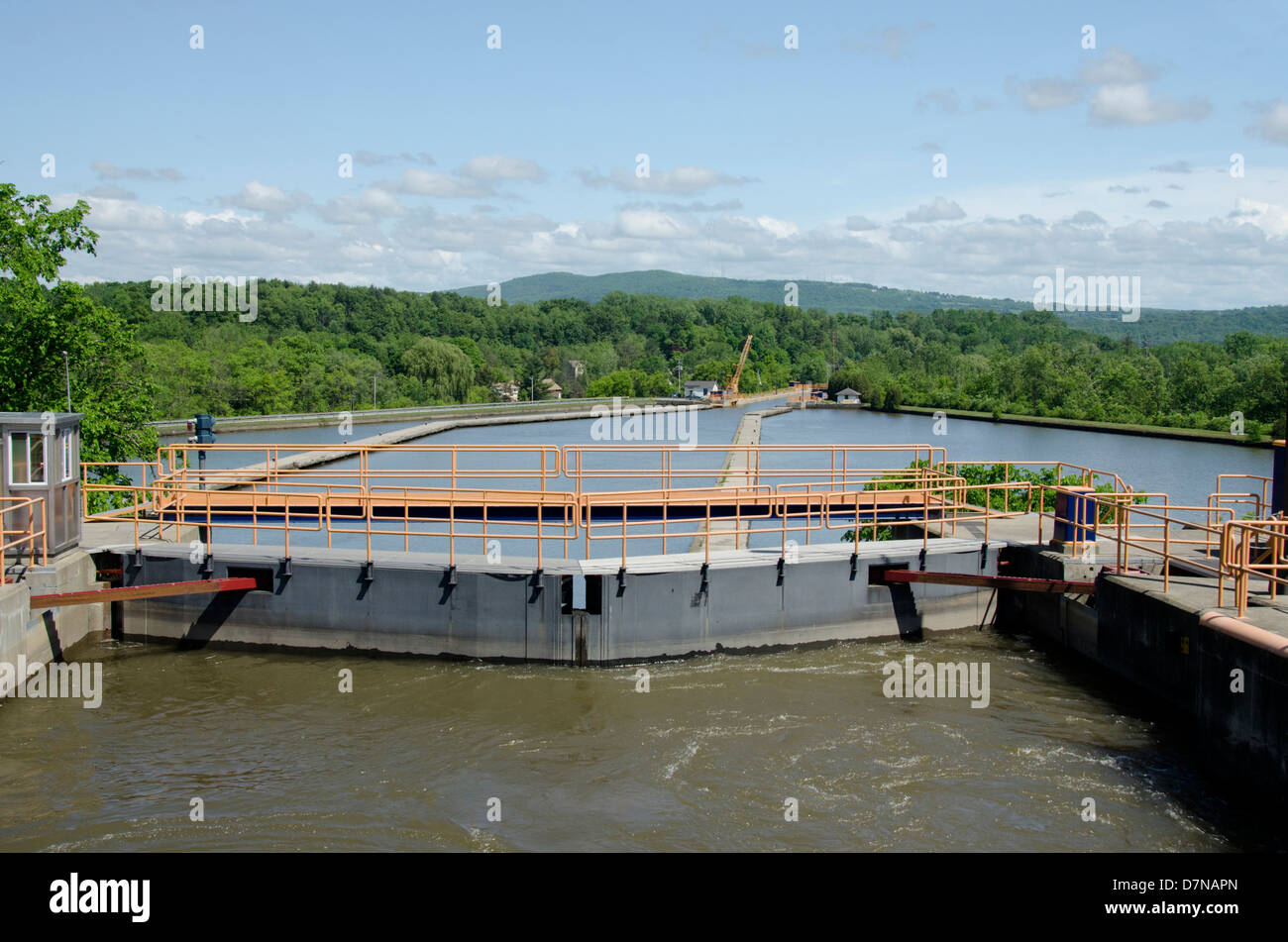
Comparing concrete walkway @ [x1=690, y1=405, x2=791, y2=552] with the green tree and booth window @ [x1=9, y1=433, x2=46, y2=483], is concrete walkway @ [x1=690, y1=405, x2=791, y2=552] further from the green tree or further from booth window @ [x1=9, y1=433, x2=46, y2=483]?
the green tree

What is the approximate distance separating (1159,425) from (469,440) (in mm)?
59488

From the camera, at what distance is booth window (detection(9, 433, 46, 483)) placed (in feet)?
48.8

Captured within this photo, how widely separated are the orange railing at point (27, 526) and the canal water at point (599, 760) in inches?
77.6

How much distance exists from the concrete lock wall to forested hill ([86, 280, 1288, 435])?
40603 millimetres

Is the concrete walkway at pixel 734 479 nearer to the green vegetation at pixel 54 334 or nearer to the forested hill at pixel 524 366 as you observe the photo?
the green vegetation at pixel 54 334

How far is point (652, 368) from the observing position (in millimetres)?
160625

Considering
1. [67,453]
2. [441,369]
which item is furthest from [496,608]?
[441,369]

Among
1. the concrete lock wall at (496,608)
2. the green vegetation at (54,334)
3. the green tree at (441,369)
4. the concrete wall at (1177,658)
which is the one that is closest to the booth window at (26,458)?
the concrete lock wall at (496,608)

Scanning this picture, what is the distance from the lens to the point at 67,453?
51.6ft

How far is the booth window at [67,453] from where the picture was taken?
51.2 ft

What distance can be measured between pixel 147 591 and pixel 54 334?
12.4m

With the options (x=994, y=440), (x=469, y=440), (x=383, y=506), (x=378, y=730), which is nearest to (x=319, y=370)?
(x=469, y=440)

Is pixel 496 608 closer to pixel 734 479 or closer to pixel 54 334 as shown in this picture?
pixel 54 334
